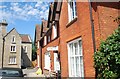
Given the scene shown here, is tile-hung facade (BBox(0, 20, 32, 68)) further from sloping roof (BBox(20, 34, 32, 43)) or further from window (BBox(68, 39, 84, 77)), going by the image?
window (BBox(68, 39, 84, 77))

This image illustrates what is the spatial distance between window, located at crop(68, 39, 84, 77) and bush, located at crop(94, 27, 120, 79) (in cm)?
247

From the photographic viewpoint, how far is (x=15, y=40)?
49406mm

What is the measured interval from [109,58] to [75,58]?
12.9ft

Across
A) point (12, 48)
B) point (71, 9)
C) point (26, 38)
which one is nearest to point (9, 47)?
point (12, 48)

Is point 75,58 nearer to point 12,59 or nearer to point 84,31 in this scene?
point 84,31

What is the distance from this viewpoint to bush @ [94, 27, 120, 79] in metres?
7.01

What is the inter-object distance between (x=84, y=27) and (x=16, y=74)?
25.3 feet

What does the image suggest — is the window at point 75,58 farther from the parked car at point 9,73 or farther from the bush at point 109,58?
the parked car at point 9,73

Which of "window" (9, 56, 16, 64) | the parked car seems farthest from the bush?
"window" (9, 56, 16, 64)

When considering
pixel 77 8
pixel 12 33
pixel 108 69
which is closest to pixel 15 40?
pixel 12 33

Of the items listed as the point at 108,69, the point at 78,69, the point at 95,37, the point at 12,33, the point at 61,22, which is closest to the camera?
the point at 108,69

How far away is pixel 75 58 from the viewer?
10.9 m

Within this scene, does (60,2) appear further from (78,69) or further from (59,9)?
(78,69)

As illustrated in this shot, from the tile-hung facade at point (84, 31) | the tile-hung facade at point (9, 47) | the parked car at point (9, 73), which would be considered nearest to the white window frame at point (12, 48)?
the tile-hung facade at point (9, 47)
